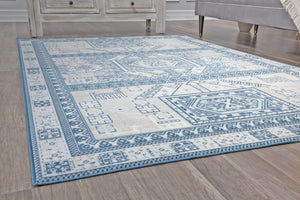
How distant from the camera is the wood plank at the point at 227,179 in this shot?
0.67 meters

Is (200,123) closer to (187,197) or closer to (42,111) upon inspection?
(187,197)

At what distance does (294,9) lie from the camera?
187 cm

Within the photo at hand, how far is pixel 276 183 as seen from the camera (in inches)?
28.1

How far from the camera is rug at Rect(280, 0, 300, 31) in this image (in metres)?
1.85

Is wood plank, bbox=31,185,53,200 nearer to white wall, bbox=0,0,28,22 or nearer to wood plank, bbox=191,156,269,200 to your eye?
wood plank, bbox=191,156,269,200

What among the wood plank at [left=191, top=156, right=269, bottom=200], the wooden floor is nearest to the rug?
the wooden floor

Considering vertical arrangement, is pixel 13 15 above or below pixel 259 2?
below

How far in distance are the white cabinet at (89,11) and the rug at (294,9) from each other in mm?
1274

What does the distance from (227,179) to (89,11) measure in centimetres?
231

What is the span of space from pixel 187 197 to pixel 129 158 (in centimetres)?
19

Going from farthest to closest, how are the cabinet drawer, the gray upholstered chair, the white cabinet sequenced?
the cabinet drawer
the white cabinet
the gray upholstered chair

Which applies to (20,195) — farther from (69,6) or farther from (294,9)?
(69,6)

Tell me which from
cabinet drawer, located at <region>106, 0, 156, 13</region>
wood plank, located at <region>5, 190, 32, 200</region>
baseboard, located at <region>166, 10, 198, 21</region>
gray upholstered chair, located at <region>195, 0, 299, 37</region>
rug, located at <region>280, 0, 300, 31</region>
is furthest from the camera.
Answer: baseboard, located at <region>166, 10, 198, 21</region>

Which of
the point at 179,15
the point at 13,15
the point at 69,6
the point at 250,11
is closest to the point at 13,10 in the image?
the point at 13,15
